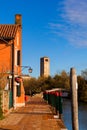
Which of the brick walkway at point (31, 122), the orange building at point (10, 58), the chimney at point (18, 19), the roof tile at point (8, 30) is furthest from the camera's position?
the chimney at point (18, 19)

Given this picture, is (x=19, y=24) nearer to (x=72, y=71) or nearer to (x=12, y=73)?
(x=12, y=73)

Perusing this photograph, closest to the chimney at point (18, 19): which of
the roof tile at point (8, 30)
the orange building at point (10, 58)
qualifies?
the roof tile at point (8, 30)

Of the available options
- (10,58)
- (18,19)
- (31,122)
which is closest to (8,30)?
(10,58)

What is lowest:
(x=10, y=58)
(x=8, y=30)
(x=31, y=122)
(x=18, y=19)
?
(x=31, y=122)

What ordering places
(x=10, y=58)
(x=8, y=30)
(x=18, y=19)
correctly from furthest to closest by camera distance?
(x=18, y=19) → (x=8, y=30) → (x=10, y=58)

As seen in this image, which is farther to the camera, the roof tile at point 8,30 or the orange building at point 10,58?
the roof tile at point 8,30

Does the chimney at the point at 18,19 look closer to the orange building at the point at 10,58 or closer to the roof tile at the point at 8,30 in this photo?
the roof tile at the point at 8,30

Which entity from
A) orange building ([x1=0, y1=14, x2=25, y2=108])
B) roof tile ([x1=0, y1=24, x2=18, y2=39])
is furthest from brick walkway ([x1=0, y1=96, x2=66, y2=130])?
roof tile ([x1=0, y1=24, x2=18, y2=39])

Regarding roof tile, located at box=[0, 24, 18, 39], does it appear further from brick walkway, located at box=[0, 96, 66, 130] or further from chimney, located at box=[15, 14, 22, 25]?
brick walkway, located at box=[0, 96, 66, 130]

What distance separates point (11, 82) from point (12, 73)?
0.98 m

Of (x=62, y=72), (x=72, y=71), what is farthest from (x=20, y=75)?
(x=62, y=72)

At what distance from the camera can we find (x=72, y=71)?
15367 mm

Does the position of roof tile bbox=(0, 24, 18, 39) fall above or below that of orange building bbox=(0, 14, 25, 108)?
above

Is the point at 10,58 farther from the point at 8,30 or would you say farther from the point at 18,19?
the point at 18,19
